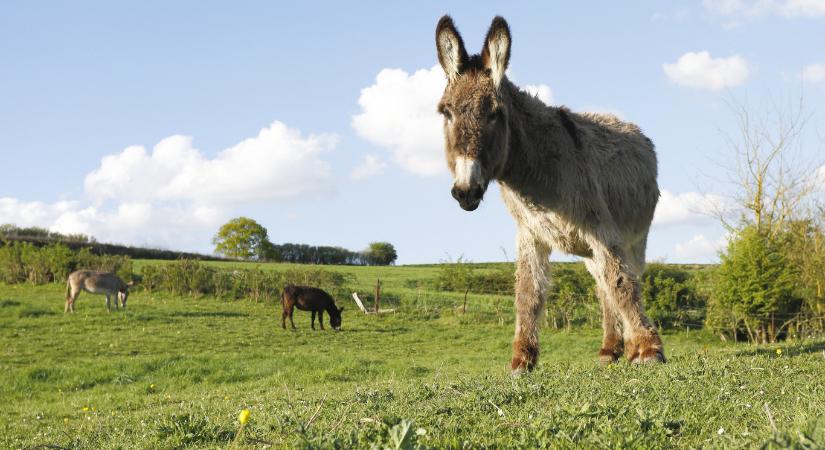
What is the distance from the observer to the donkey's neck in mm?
6488

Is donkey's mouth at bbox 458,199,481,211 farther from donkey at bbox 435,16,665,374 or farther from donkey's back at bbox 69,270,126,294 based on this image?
donkey's back at bbox 69,270,126,294

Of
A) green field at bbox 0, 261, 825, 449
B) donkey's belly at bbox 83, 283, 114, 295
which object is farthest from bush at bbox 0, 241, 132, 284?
donkey's belly at bbox 83, 283, 114, 295

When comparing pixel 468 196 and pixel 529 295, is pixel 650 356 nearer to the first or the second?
pixel 529 295

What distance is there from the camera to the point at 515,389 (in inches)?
182

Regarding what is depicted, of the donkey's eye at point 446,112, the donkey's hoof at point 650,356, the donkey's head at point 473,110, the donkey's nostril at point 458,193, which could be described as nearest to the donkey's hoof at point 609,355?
the donkey's hoof at point 650,356

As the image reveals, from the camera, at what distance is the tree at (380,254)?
77.6 meters

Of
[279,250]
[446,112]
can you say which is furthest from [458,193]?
[279,250]

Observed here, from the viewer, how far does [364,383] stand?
11508 millimetres

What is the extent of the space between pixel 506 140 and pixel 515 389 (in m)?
2.53

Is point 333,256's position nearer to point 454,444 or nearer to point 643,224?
point 643,224

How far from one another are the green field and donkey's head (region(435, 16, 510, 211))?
1.75 m

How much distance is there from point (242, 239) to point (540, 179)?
243 feet

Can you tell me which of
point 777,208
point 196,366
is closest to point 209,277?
point 196,366

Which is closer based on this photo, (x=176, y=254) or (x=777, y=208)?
(x=777, y=208)
